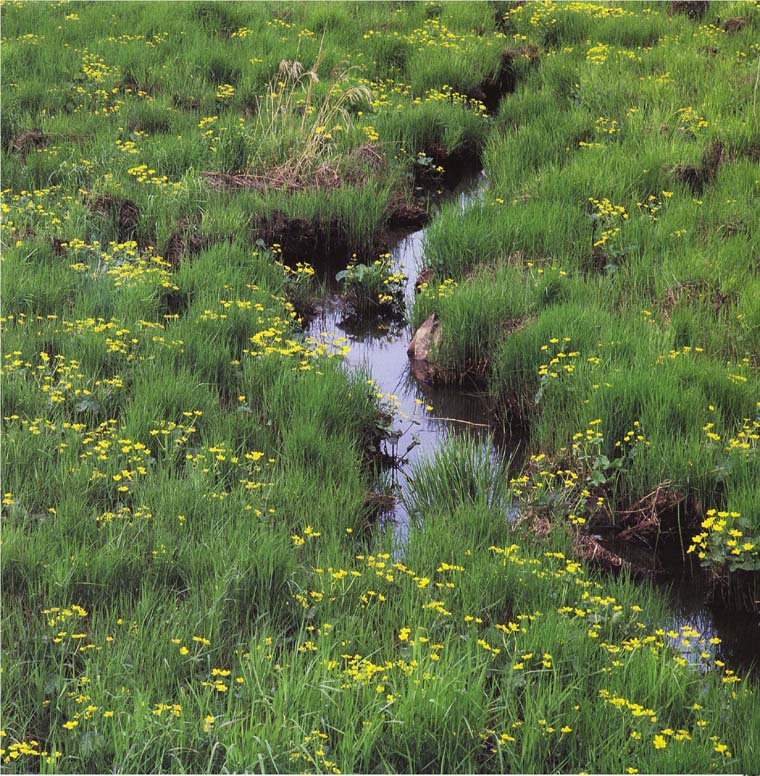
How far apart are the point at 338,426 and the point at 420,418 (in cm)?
83

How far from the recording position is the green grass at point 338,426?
3.31 m

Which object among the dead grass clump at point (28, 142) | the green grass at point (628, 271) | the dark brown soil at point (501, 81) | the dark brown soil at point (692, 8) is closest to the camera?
the green grass at point (628, 271)

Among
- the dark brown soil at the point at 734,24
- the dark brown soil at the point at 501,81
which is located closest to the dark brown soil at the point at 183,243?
the dark brown soil at the point at 501,81

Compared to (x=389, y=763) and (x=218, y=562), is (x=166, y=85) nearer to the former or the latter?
(x=218, y=562)

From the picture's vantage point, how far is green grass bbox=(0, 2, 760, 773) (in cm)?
331

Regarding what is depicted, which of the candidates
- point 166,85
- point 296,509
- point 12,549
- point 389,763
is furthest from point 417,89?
point 389,763

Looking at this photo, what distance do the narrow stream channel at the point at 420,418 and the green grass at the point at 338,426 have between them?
16cm

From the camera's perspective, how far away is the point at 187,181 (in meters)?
8.22

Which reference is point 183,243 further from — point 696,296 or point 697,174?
point 697,174

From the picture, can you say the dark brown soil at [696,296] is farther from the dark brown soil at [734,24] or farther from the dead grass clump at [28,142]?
the dark brown soil at [734,24]

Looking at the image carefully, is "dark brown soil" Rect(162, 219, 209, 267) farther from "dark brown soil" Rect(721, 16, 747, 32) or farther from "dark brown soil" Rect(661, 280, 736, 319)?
"dark brown soil" Rect(721, 16, 747, 32)

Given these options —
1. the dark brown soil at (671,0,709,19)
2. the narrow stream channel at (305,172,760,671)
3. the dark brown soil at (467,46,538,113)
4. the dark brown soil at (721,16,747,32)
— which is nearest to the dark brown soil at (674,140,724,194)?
the narrow stream channel at (305,172,760,671)

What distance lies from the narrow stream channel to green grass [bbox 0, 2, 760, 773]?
16 cm

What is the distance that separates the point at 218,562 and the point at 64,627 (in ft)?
2.30
